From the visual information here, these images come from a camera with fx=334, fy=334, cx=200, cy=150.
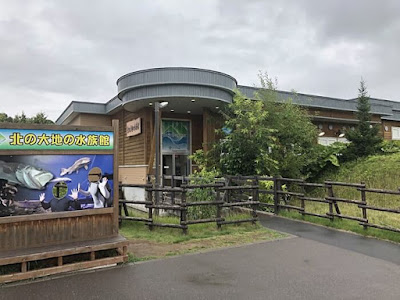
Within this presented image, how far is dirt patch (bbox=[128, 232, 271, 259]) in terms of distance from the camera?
618 cm

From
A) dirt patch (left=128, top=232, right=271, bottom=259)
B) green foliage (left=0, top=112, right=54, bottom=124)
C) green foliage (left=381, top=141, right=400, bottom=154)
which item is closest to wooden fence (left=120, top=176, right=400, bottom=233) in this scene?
dirt patch (left=128, top=232, right=271, bottom=259)

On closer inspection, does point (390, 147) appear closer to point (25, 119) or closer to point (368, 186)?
point (368, 186)

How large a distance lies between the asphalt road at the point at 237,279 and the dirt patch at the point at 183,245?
40cm

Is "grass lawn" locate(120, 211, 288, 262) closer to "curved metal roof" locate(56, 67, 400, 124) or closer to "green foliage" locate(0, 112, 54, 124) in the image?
"curved metal roof" locate(56, 67, 400, 124)

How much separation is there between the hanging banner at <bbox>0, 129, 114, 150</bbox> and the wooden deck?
62.5 inches

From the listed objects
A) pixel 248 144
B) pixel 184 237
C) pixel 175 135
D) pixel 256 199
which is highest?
pixel 175 135

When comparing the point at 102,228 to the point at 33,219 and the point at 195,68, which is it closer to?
the point at 33,219

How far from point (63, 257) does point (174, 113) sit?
13027 mm

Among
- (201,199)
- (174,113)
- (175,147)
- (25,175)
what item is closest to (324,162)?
(175,147)

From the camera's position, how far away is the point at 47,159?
5438mm

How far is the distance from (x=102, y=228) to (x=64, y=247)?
775 mm

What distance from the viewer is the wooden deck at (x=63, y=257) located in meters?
4.76

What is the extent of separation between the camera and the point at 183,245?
6.72 m

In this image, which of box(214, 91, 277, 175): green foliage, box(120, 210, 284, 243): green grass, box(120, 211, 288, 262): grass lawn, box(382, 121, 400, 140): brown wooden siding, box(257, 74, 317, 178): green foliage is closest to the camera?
box(120, 211, 288, 262): grass lawn
